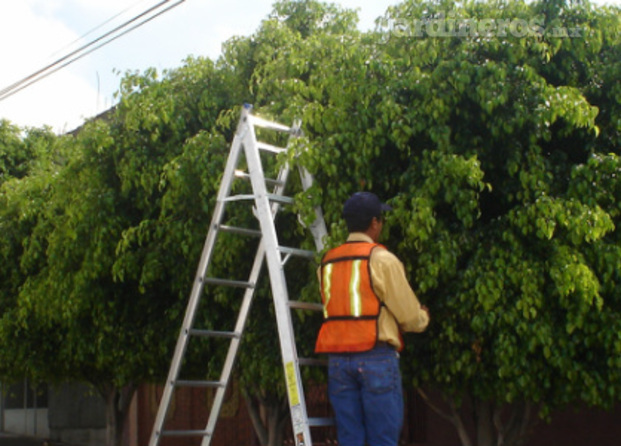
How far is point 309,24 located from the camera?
9.60 meters

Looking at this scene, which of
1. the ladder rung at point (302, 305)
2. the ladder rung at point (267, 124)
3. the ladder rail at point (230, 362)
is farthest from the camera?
the ladder rail at point (230, 362)

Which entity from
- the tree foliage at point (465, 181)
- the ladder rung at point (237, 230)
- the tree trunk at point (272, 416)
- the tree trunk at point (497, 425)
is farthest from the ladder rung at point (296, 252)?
the tree trunk at point (272, 416)

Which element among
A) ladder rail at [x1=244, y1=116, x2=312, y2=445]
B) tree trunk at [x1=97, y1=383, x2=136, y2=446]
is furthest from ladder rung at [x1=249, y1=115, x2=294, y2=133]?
tree trunk at [x1=97, y1=383, x2=136, y2=446]

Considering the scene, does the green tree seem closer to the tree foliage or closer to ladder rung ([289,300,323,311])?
the tree foliage

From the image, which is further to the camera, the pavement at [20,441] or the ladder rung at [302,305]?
the pavement at [20,441]

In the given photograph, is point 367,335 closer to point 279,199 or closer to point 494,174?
point 279,199

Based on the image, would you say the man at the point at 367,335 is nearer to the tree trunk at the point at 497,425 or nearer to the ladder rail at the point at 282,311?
the ladder rail at the point at 282,311

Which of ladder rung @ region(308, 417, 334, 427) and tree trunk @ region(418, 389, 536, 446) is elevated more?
ladder rung @ region(308, 417, 334, 427)

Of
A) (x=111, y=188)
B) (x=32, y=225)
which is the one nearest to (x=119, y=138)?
(x=111, y=188)

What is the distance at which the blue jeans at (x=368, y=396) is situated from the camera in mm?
4840

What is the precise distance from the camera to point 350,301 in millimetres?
4965

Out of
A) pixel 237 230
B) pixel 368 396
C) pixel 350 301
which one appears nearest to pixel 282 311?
pixel 350 301

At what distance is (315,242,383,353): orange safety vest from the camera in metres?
4.91

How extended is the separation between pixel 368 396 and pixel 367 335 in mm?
310
